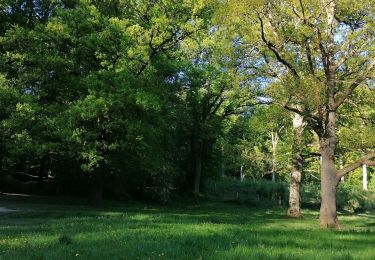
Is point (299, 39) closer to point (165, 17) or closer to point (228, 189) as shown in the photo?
point (165, 17)

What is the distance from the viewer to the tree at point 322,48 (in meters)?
20.4

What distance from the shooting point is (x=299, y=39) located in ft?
70.5

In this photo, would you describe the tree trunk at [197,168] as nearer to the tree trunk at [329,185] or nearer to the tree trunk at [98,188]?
the tree trunk at [98,188]

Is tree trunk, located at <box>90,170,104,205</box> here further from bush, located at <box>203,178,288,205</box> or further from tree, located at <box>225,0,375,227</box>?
bush, located at <box>203,178,288,205</box>

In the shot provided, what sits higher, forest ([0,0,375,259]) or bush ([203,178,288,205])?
forest ([0,0,375,259])

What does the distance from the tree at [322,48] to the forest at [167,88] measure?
0.07m

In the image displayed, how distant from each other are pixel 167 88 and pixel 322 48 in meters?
12.5

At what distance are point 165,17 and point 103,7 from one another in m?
6.62

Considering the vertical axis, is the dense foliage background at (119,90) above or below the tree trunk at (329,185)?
above

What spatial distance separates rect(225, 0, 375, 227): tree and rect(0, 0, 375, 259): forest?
7 centimetres

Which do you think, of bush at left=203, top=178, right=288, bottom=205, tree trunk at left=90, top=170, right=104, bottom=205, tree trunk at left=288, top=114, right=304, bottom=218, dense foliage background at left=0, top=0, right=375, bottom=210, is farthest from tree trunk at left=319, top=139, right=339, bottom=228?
bush at left=203, top=178, right=288, bottom=205

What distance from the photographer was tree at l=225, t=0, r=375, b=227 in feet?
66.9

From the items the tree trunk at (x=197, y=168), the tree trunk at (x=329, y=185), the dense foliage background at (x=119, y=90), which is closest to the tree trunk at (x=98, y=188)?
the dense foliage background at (x=119, y=90)

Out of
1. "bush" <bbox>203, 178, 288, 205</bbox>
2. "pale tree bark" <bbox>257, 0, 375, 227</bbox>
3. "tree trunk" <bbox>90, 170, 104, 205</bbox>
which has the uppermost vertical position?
"pale tree bark" <bbox>257, 0, 375, 227</bbox>
